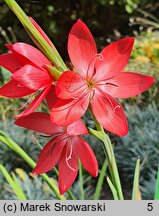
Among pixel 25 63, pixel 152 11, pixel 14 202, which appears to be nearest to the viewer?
pixel 25 63

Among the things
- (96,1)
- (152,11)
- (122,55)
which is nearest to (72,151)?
(122,55)

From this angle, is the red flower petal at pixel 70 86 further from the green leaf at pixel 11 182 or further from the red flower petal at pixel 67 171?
the green leaf at pixel 11 182

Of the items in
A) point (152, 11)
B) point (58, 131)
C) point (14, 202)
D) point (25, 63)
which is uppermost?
point (25, 63)

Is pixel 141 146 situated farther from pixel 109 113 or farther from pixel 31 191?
pixel 109 113

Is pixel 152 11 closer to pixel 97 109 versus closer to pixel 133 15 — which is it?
pixel 133 15

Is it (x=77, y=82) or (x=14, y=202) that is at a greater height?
(x=77, y=82)
